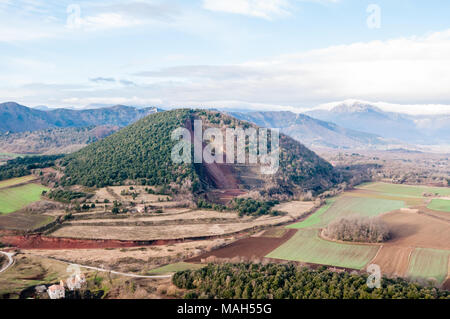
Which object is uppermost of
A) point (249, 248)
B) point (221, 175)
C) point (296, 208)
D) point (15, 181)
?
point (15, 181)

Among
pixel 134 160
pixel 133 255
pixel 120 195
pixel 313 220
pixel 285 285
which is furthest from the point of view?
pixel 134 160

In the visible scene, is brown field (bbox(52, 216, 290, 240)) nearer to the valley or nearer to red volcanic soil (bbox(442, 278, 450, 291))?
the valley

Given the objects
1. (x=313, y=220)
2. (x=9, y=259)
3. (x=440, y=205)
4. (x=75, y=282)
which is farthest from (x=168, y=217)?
(x=440, y=205)

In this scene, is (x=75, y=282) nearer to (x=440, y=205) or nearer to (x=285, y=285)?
(x=285, y=285)

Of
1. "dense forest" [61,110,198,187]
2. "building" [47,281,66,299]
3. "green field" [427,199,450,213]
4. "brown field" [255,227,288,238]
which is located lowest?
"brown field" [255,227,288,238]

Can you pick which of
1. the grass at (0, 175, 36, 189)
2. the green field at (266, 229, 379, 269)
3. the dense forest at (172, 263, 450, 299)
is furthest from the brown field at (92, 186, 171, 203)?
the dense forest at (172, 263, 450, 299)
